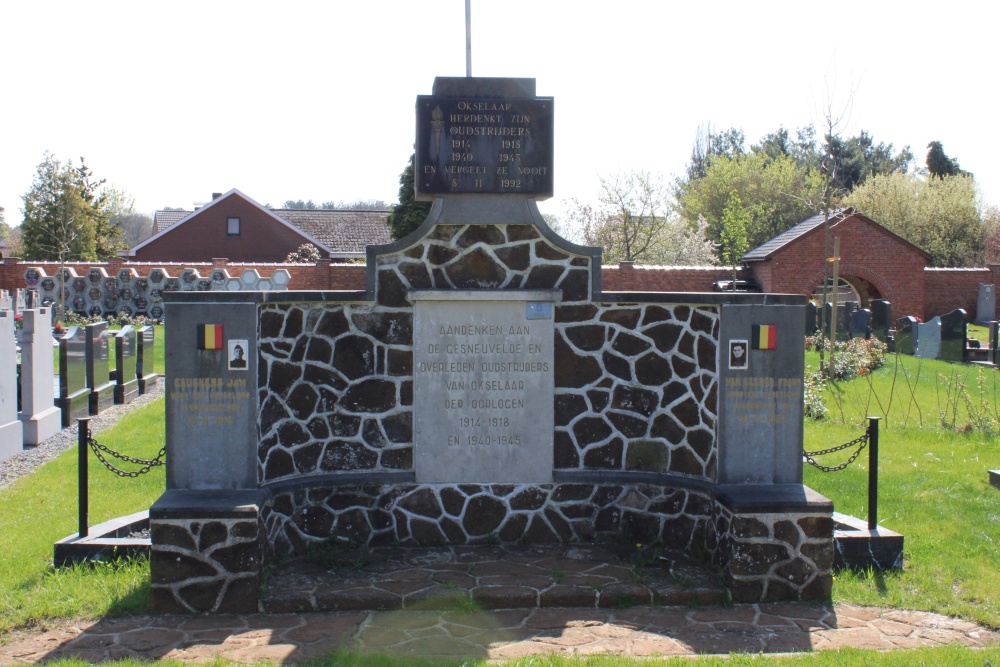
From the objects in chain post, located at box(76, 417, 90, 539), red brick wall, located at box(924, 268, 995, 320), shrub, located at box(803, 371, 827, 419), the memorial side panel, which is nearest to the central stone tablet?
the memorial side panel

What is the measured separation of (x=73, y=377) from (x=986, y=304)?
30356 millimetres

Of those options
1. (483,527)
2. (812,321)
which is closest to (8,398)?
(483,527)

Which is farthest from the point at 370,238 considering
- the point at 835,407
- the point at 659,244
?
the point at 835,407

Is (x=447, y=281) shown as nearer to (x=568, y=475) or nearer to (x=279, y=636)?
(x=568, y=475)

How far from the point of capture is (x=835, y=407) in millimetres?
14273

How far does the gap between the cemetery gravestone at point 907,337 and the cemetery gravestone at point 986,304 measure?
1185 centimetres

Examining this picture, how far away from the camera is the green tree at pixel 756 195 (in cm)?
4884

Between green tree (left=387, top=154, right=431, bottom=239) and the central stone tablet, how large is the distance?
2349 cm

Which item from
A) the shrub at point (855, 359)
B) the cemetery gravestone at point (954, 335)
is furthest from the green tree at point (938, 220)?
the shrub at point (855, 359)

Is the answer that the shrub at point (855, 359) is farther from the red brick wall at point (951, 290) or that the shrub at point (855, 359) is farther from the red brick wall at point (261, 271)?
the red brick wall at point (261, 271)

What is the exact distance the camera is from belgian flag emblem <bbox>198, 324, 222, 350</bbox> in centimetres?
649

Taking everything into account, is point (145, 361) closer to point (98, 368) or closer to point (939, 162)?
point (98, 368)

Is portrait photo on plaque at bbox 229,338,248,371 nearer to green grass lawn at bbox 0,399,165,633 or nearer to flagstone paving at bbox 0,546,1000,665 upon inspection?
flagstone paving at bbox 0,546,1000,665

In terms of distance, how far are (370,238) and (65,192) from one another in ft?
51.5
